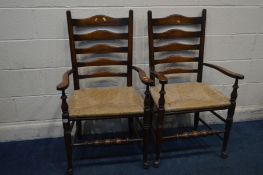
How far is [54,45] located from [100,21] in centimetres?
42

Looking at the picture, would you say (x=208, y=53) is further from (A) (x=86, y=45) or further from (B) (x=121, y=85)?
(A) (x=86, y=45)

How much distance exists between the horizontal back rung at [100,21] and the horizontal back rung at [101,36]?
62mm

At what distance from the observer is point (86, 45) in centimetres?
202

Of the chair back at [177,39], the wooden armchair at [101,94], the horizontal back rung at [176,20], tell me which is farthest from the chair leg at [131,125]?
the horizontal back rung at [176,20]

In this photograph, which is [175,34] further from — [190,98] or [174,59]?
[190,98]

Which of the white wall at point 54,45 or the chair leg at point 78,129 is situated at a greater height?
the white wall at point 54,45

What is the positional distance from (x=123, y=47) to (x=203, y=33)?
65 cm

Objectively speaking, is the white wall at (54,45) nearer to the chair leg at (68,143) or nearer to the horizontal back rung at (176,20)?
the horizontal back rung at (176,20)

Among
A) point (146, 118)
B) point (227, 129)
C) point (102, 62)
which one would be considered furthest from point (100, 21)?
point (227, 129)

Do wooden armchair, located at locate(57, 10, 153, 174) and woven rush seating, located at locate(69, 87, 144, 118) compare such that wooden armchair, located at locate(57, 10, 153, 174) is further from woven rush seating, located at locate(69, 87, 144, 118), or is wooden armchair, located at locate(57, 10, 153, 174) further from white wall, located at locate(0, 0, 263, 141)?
white wall, located at locate(0, 0, 263, 141)

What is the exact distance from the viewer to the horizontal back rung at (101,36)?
190 centimetres

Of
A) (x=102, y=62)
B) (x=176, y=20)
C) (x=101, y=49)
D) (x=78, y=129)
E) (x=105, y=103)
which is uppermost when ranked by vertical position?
(x=176, y=20)

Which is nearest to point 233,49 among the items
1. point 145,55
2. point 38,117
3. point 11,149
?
point 145,55

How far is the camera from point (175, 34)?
2.02m
